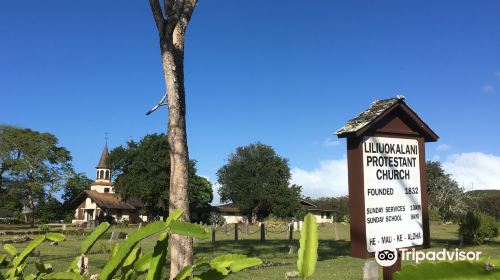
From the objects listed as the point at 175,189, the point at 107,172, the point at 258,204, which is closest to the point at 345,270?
the point at 175,189

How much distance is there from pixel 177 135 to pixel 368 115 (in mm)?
4892

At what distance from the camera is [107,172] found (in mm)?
67188

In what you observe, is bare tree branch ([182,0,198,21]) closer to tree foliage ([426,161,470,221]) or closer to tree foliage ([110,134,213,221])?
tree foliage ([426,161,470,221])

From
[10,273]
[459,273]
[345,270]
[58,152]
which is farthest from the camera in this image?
[58,152]

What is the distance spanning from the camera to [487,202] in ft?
126

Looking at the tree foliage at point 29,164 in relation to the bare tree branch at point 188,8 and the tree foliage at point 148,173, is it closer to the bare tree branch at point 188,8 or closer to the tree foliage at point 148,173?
the tree foliage at point 148,173

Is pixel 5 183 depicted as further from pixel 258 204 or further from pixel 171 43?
pixel 171 43

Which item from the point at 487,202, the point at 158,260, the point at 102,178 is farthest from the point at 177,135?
the point at 102,178

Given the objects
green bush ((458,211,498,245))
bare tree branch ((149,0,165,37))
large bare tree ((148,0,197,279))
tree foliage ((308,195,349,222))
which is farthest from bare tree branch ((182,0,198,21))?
tree foliage ((308,195,349,222))

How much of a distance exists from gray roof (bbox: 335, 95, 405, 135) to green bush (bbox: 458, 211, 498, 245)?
15313 mm

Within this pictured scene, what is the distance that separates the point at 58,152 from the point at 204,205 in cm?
1867

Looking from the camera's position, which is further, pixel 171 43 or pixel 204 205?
pixel 204 205

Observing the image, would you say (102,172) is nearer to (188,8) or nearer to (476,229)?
(476,229)

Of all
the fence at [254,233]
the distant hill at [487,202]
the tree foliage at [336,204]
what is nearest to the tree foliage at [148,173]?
the fence at [254,233]
